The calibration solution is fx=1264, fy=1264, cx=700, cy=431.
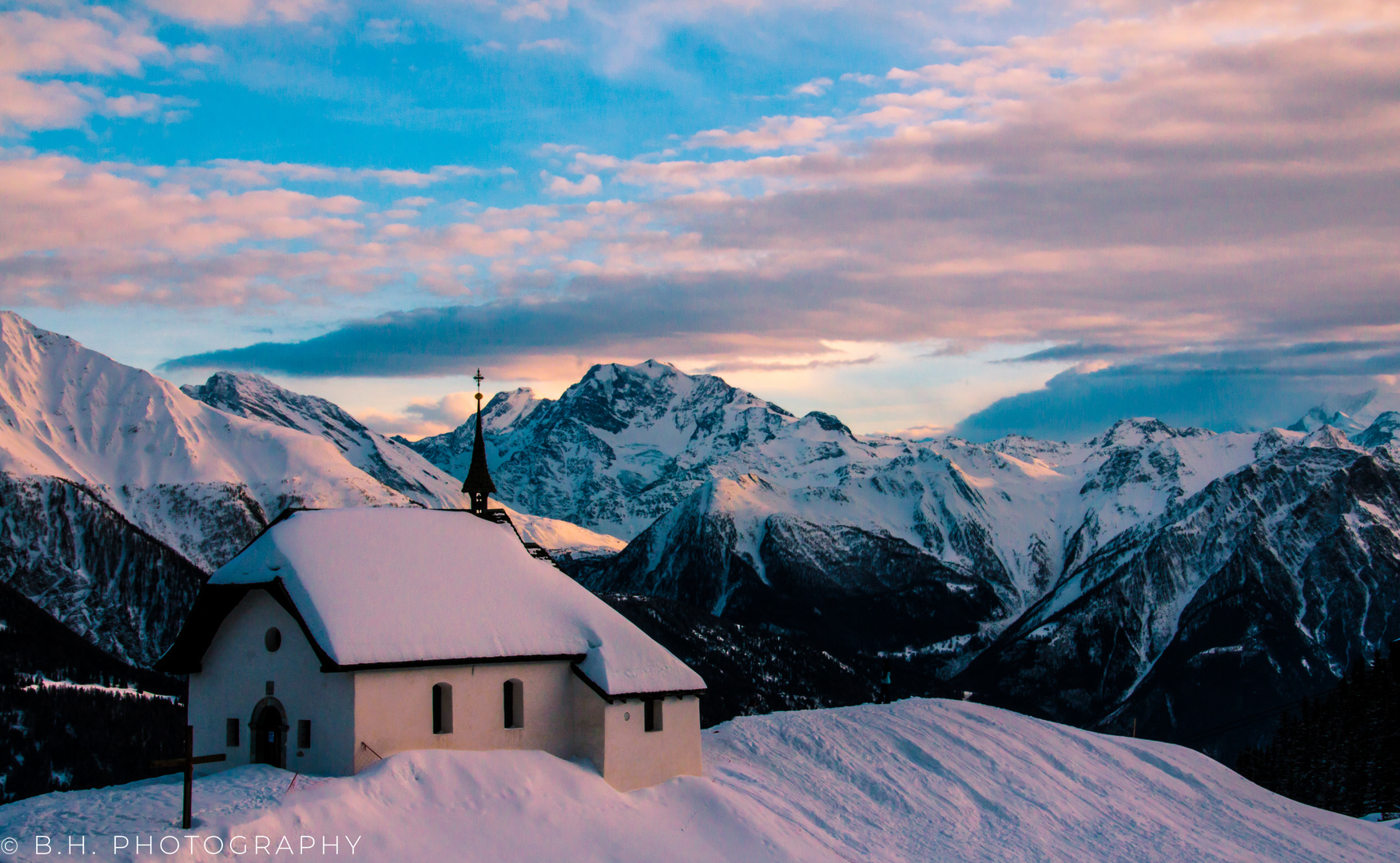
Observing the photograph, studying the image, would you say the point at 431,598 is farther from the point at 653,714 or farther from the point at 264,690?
the point at 653,714

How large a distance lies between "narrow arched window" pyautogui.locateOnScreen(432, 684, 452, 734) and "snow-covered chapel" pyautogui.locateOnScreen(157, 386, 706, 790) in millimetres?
48

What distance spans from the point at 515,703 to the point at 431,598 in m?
5.18

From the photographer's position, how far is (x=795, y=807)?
50781mm

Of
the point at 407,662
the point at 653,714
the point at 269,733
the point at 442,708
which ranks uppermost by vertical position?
the point at 407,662

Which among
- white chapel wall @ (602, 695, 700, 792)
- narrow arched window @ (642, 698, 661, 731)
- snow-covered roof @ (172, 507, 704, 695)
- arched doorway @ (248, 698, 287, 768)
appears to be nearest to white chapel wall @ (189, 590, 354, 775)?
arched doorway @ (248, 698, 287, 768)

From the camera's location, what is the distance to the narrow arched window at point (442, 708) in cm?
4612

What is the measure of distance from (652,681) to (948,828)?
545 inches

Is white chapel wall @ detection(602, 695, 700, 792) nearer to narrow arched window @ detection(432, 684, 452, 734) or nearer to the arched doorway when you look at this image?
narrow arched window @ detection(432, 684, 452, 734)

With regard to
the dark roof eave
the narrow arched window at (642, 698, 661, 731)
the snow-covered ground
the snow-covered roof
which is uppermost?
the snow-covered roof

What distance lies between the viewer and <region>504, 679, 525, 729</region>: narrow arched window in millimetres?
47969

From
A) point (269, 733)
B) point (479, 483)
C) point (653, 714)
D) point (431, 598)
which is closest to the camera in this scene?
point (269, 733)

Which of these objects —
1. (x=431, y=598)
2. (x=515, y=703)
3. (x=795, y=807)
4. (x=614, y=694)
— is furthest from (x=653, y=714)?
(x=431, y=598)

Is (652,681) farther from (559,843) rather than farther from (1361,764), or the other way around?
(1361,764)

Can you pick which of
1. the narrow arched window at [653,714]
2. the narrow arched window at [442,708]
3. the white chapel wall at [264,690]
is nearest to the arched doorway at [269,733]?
the white chapel wall at [264,690]
